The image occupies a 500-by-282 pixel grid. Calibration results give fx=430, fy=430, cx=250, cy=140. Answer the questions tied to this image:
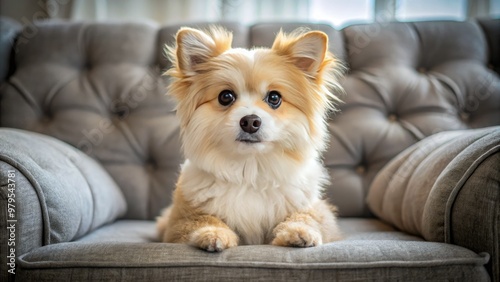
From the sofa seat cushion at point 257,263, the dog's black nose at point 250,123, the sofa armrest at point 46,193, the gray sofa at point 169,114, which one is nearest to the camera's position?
the sofa seat cushion at point 257,263

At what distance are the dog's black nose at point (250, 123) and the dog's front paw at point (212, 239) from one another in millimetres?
354

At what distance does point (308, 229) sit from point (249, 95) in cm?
54

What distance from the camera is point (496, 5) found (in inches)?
123

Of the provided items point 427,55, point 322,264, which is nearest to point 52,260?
point 322,264

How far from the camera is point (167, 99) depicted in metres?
2.42

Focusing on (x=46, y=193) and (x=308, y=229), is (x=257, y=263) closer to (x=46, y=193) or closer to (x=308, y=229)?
(x=308, y=229)

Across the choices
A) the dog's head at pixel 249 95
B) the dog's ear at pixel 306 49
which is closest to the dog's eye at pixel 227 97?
the dog's head at pixel 249 95

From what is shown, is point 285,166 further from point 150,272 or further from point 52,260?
point 52,260

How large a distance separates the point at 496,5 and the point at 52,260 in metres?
3.29

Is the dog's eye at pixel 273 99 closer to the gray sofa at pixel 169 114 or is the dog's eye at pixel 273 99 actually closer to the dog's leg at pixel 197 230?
the dog's leg at pixel 197 230

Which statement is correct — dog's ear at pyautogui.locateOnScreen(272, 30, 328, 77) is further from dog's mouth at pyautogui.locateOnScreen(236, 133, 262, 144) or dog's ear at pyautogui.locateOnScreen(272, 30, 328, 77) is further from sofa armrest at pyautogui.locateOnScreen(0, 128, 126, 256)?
sofa armrest at pyautogui.locateOnScreen(0, 128, 126, 256)

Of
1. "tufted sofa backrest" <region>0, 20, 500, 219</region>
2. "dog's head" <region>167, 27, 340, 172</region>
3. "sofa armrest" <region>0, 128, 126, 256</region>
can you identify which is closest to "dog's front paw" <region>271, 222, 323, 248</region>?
"dog's head" <region>167, 27, 340, 172</region>

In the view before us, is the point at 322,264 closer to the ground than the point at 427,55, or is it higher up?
closer to the ground

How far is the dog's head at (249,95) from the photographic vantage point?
156cm
